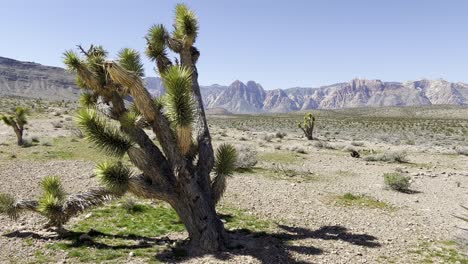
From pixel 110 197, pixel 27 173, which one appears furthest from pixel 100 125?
pixel 27 173

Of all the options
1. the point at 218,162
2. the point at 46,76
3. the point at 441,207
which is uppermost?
the point at 46,76

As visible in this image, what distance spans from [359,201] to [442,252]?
482 centimetres

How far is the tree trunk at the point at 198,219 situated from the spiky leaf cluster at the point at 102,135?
1.55 metres

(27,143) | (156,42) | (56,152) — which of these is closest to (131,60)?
(156,42)

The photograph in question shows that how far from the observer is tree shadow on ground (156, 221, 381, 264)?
809 centimetres

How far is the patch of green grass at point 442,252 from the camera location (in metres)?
8.27

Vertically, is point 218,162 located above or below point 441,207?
above

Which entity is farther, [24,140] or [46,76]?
[46,76]

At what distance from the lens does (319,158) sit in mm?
23406

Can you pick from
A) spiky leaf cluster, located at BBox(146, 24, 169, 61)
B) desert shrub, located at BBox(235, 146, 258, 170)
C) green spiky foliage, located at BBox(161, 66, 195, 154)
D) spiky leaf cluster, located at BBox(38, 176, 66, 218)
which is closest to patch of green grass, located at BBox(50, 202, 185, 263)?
spiky leaf cluster, located at BBox(38, 176, 66, 218)

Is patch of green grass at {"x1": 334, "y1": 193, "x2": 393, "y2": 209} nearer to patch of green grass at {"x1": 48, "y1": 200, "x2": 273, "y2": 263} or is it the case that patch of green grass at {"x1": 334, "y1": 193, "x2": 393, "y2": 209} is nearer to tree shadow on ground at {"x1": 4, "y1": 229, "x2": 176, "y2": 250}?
patch of green grass at {"x1": 48, "y1": 200, "x2": 273, "y2": 263}

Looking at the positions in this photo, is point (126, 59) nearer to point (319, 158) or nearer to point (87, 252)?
point (87, 252)

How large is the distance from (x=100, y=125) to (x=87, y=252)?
2.62 m

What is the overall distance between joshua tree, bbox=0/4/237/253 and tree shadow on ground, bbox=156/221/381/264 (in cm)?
40
